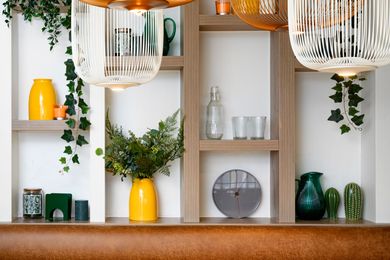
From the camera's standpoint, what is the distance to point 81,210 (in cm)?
384

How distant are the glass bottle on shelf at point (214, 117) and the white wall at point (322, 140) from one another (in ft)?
1.49

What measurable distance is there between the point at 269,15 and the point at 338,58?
0.42 m

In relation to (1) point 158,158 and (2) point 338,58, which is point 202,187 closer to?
(1) point 158,158

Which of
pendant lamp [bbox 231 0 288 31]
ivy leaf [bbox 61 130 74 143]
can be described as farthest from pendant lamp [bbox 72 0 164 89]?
ivy leaf [bbox 61 130 74 143]

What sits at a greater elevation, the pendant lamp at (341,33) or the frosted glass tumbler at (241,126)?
the pendant lamp at (341,33)

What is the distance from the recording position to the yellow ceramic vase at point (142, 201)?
3.81 meters

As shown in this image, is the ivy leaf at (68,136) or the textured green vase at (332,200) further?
the textured green vase at (332,200)

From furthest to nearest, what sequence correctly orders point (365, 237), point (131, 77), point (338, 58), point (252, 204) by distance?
1. point (252, 204)
2. point (365, 237)
3. point (131, 77)
4. point (338, 58)

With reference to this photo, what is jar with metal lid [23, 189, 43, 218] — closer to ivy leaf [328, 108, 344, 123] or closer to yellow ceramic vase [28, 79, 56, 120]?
yellow ceramic vase [28, 79, 56, 120]

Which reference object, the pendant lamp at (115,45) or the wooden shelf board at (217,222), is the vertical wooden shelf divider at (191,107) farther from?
the pendant lamp at (115,45)

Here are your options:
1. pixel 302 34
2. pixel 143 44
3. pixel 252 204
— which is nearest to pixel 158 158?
pixel 252 204

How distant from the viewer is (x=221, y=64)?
4020 millimetres

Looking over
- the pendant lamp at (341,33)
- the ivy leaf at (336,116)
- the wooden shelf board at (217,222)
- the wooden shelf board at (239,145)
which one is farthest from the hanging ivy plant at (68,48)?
the pendant lamp at (341,33)

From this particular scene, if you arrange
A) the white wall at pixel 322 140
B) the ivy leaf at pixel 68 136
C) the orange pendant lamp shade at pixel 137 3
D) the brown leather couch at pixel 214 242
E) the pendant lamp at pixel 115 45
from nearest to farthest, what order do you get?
the orange pendant lamp shade at pixel 137 3 < the pendant lamp at pixel 115 45 < the brown leather couch at pixel 214 242 < the ivy leaf at pixel 68 136 < the white wall at pixel 322 140
